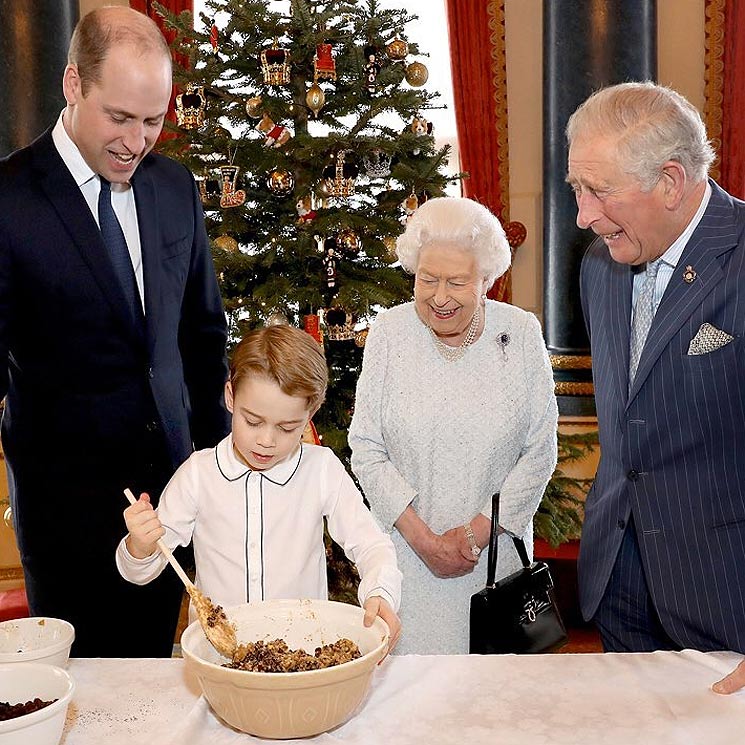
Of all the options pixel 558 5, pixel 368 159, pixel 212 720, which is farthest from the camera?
pixel 558 5

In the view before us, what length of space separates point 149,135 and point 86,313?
0.44m

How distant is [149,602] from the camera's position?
2631mm

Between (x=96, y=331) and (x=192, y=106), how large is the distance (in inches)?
76.3

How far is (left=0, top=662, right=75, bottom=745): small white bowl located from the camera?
1.48 meters

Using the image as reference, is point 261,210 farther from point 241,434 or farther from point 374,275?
point 241,434

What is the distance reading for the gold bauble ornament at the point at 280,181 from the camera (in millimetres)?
4070

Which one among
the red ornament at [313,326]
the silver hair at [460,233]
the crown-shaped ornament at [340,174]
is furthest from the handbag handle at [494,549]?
the crown-shaped ornament at [340,174]

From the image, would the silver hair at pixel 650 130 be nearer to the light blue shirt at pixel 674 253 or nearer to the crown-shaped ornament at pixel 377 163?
the light blue shirt at pixel 674 253

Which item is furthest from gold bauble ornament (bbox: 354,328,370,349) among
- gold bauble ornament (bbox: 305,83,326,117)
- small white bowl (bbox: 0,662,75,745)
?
small white bowl (bbox: 0,662,75,745)

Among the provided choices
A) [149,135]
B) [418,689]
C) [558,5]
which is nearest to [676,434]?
[418,689]

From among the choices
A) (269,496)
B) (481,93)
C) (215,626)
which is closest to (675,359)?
(269,496)

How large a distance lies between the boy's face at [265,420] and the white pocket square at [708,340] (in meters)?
0.80

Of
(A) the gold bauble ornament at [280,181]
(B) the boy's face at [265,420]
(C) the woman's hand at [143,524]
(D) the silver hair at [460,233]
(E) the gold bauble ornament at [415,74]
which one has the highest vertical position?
(E) the gold bauble ornament at [415,74]

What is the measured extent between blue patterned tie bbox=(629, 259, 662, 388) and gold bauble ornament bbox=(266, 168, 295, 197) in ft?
6.77
